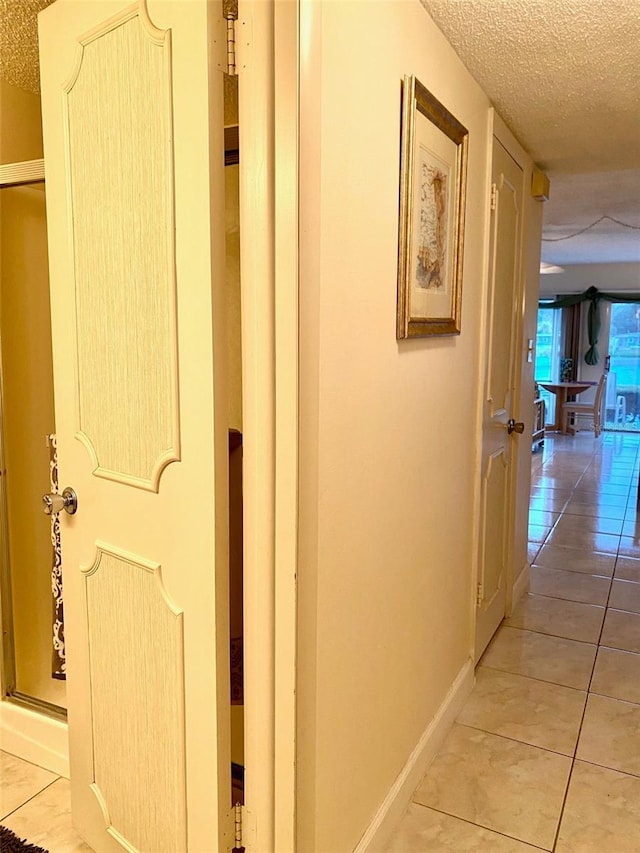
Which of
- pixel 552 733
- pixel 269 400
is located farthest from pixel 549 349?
pixel 269 400

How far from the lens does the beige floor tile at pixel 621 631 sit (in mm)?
3041

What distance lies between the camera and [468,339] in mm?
2297

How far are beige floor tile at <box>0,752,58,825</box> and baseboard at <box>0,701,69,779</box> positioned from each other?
19 mm

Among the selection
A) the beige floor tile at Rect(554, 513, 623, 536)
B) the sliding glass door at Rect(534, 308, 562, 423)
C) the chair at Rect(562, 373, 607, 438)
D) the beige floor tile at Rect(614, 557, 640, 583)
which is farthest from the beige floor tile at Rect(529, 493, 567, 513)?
the sliding glass door at Rect(534, 308, 562, 423)

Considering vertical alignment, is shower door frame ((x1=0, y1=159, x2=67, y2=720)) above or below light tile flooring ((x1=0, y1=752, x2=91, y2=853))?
above

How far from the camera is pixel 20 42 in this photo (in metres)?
1.83

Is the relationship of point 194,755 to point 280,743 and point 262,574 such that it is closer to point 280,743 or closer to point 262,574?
point 280,743

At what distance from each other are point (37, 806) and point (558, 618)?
2437mm

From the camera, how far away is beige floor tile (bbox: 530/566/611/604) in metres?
3.57

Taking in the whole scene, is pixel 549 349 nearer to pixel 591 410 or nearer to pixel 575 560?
pixel 591 410

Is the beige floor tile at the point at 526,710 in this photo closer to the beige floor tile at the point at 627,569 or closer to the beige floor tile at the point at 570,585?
the beige floor tile at the point at 570,585

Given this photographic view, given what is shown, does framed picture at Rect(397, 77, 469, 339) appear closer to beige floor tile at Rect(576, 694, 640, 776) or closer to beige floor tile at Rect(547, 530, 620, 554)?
beige floor tile at Rect(576, 694, 640, 776)

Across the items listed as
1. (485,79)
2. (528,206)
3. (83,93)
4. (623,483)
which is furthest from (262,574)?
(623,483)

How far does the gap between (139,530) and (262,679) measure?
421mm
